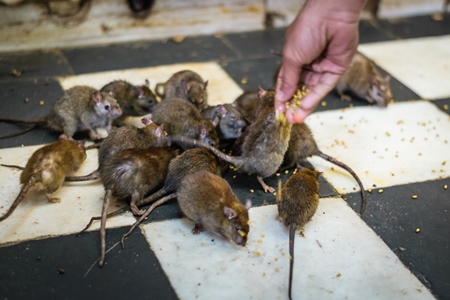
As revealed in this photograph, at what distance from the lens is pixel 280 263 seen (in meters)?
3.46

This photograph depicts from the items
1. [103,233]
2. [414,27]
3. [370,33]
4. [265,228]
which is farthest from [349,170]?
[414,27]

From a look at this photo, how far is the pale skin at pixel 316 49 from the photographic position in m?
3.22

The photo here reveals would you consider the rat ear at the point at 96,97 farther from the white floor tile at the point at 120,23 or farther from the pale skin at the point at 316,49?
the white floor tile at the point at 120,23

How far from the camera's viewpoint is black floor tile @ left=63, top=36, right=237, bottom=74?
597cm

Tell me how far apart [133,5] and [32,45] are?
1.14m

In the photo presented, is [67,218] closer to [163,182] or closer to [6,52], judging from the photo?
[163,182]

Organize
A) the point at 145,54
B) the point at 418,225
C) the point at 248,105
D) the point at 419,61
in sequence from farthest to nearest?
the point at 419,61 < the point at 145,54 < the point at 248,105 < the point at 418,225

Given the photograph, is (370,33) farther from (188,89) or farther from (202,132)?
(202,132)

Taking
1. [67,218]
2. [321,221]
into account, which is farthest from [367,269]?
[67,218]

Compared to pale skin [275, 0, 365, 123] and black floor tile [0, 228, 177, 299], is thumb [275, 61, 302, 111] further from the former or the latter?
black floor tile [0, 228, 177, 299]

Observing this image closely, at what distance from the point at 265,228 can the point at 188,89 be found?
167cm

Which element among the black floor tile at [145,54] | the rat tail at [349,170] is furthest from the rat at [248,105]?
the black floor tile at [145,54]

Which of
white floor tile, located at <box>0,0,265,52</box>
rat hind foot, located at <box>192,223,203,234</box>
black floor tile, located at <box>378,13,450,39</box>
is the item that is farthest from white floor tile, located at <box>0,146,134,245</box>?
black floor tile, located at <box>378,13,450,39</box>

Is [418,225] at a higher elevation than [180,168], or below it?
below
